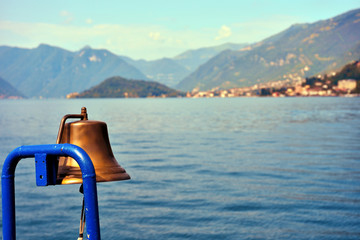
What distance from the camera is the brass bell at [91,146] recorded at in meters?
4.86

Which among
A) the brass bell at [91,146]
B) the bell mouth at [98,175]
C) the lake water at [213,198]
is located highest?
the brass bell at [91,146]

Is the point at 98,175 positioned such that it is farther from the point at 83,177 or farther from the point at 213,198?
the point at 213,198

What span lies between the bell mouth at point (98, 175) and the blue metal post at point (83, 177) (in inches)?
19.3

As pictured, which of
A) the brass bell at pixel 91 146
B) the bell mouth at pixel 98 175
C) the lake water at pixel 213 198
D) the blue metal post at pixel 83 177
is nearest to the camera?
the blue metal post at pixel 83 177

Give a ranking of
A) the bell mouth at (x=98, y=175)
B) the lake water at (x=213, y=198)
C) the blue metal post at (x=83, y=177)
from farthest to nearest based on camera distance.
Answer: the lake water at (x=213, y=198) → the bell mouth at (x=98, y=175) → the blue metal post at (x=83, y=177)

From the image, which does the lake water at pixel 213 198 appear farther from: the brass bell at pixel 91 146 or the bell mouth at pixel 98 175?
the bell mouth at pixel 98 175

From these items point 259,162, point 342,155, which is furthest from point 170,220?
point 342,155

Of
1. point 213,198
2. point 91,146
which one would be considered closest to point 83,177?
point 91,146

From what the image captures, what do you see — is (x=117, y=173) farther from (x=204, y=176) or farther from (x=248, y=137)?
(x=248, y=137)

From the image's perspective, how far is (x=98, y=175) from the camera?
Answer: 4836mm

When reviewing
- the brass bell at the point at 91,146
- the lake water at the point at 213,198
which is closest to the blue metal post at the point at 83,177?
the brass bell at the point at 91,146

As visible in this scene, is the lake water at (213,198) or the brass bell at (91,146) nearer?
the brass bell at (91,146)

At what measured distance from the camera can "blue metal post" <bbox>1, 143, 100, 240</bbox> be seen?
12.8 ft

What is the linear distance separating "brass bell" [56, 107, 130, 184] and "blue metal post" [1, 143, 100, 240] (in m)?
0.67
